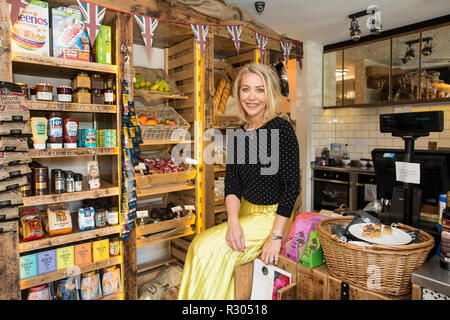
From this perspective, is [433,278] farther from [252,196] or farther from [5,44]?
[5,44]

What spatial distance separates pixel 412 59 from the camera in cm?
381

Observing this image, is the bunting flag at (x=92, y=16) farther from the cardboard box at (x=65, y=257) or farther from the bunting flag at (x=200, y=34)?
the cardboard box at (x=65, y=257)

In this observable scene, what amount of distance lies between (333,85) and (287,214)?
370cm

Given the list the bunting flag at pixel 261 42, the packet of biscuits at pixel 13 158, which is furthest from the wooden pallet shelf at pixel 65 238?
the bunting flag at pixel 261 42

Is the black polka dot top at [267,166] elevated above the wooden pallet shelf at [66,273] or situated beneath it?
elevated above

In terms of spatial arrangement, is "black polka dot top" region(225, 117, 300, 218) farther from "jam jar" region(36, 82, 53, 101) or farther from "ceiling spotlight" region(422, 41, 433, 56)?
"ceiling spotlight" region(422, 41, 433, 56)

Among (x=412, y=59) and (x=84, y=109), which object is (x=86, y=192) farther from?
(x=412, y=59)

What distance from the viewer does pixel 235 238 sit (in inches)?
58.2

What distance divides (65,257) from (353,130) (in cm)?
421

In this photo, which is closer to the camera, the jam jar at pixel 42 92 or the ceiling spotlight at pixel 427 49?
the jam jar at pixel 42 92

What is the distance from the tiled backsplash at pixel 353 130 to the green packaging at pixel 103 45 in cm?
322

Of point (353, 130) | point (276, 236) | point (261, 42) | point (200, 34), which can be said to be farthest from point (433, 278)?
point (353, 130)

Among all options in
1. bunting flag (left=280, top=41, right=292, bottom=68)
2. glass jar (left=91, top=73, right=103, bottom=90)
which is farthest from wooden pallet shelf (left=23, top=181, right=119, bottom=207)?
bunting flag (left=280, top=41, right=292, bottom=68)

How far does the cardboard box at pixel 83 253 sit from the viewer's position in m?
2.29
